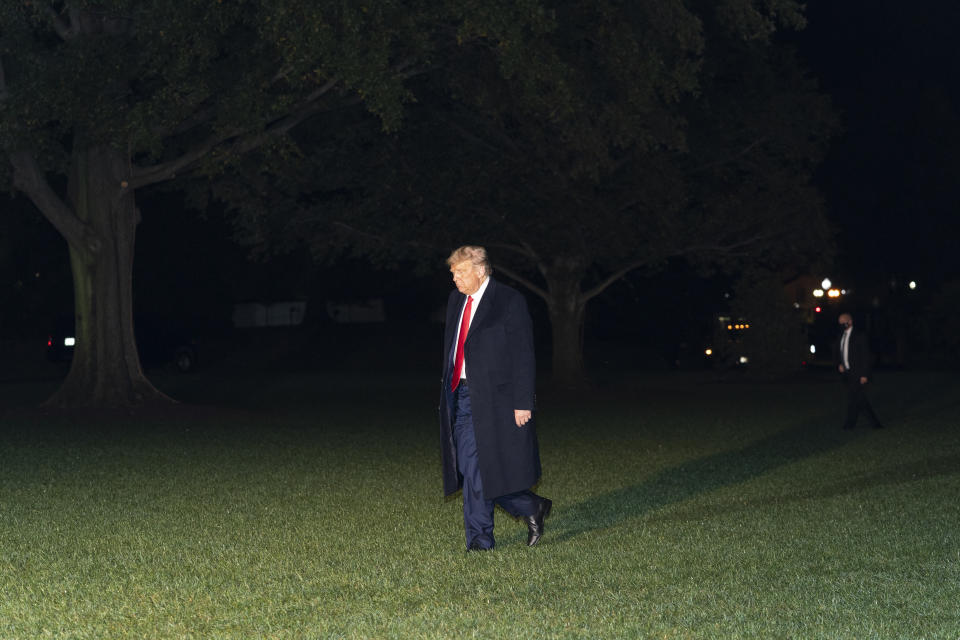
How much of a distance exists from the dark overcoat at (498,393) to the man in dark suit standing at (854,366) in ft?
38.8

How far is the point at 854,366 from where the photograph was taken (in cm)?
2058

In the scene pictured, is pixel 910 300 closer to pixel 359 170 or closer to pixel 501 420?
pixel 359 170

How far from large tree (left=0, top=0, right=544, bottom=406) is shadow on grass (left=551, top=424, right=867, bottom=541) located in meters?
7.49

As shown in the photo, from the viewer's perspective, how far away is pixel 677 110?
32.5m

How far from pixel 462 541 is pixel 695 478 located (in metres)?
4.94

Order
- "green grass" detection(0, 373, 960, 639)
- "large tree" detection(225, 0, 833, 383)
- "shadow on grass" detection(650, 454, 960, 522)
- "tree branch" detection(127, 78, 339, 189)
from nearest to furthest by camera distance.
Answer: "green grass" detection(0, 373, 960, 639) → "shadow on grass" detection(650, 454, 960, 522) → "tree branch" detection(127, 78, 339, 189) → "large tree" detection(225, 0, 833, 383)

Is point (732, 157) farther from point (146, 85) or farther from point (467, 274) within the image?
point (467, 274)

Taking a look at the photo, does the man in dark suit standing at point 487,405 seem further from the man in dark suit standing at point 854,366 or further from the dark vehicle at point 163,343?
the dark vehicle at point 163,343

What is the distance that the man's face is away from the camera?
9.64m

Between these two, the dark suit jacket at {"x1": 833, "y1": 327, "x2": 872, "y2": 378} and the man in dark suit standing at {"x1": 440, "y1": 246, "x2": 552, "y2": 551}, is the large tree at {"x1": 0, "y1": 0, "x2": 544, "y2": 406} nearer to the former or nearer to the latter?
the dark suit jacket at {"x1": 833, "y1": 327, "x2": 872, "y2": 378}

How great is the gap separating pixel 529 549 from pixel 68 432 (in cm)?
1331

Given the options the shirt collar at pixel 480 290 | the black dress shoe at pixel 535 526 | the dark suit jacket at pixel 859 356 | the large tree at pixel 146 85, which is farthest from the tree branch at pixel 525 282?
the black dress shoe at pixel 535 526

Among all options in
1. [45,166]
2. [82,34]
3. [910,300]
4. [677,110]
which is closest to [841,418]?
[677,110]

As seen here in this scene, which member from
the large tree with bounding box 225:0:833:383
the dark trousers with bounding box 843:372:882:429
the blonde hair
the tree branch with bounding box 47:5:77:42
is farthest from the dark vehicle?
the blonde hair
